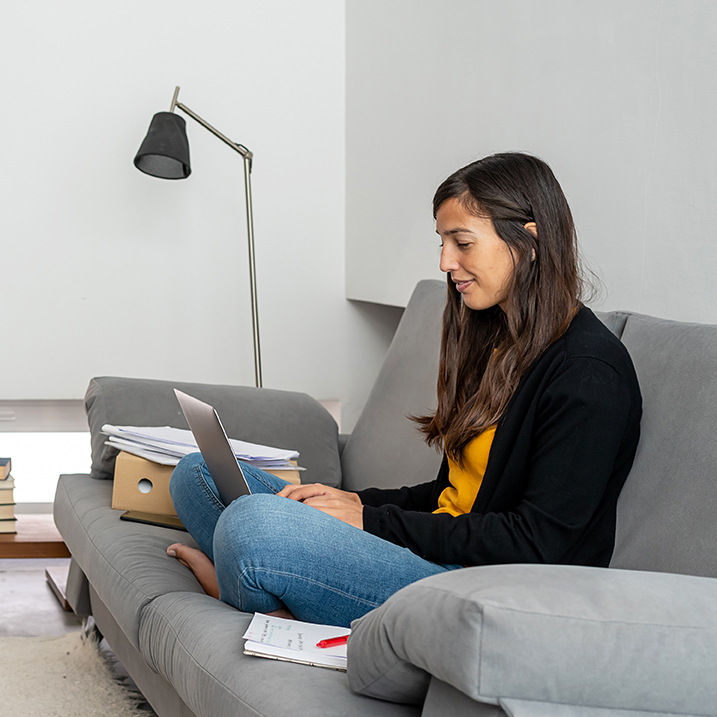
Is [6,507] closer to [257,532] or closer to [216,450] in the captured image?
[216,450]

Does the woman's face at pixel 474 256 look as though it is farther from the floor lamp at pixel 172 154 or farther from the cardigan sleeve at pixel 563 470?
the floor lamp at pixel 172 154

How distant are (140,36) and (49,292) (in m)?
0.90

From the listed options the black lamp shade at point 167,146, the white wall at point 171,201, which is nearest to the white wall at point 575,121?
the white wall at point 171,201

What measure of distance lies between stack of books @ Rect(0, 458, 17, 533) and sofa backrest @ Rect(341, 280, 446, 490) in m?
0.82

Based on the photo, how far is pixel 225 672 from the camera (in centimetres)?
92

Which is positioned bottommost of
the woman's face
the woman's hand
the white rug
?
the white rug

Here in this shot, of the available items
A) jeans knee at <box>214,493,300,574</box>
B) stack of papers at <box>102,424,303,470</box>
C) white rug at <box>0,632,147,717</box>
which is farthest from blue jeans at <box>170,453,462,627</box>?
white rug at <box>0,632,147,717</box>

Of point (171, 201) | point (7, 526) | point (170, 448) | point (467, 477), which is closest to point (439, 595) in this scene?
point (467, 477)

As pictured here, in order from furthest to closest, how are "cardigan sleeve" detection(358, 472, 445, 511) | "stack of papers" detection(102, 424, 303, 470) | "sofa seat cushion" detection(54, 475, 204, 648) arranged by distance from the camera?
"stack of papers" detection(102, 424, 303, 470), "cardigan sleeve" detection(358, 472, 445, 511), "sofa seat cushion" detection(54, 475, 204, 648)

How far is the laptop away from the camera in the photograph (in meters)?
1.20

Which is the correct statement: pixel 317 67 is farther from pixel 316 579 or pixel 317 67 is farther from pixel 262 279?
pixel 316 579

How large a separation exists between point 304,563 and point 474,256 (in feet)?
1.62

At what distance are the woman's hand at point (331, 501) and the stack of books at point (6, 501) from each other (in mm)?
1070

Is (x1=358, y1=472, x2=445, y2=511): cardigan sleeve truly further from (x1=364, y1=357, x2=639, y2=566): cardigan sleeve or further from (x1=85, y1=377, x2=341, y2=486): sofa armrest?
(x1=85, y1=377, x2=341, y2=486): sofa armrest
